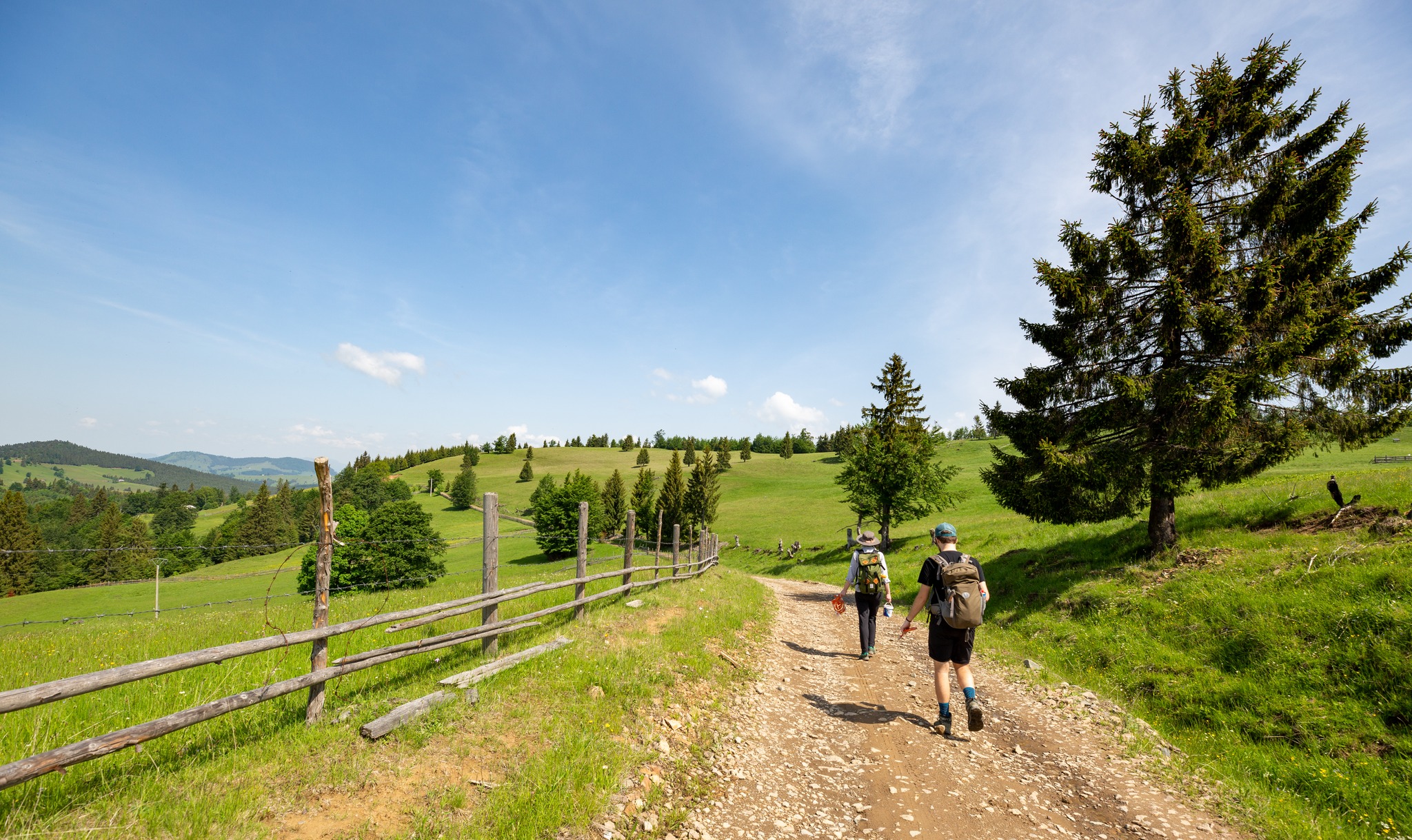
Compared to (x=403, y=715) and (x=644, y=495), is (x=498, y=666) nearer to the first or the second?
(x=403, y=715)

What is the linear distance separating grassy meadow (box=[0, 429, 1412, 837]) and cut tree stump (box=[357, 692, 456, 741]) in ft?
0.46

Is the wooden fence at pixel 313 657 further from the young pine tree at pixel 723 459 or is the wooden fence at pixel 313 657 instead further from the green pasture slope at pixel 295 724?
the young pine tree at pixel 723 459

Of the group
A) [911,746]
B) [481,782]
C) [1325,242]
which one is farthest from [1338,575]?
[481,782]

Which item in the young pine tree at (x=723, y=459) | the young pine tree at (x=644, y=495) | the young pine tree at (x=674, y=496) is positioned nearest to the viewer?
the young pine tree at (x=674, y=496)

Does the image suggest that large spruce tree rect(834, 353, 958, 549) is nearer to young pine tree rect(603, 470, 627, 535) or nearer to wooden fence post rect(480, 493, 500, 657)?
wooden fence post rect(480, 493, 500, 657)

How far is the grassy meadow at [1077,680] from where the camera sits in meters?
4.18

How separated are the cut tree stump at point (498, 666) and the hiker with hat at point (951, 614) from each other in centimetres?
516

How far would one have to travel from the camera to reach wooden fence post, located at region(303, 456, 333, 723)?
527 centimetres

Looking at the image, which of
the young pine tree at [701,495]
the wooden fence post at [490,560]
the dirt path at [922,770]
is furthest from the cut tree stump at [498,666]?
the young pine tree at [701,495]

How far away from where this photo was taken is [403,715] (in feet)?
17.0

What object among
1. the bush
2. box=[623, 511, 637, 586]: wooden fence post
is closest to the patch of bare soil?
box=[623, 511, 637, 586]: wooden fence post

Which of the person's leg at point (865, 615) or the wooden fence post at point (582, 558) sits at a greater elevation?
the wooden fence post at point (582, 558)

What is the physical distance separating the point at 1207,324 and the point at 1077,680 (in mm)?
7393

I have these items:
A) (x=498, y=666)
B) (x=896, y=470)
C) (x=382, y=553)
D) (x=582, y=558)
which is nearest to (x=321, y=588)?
(x=498, y=666)
